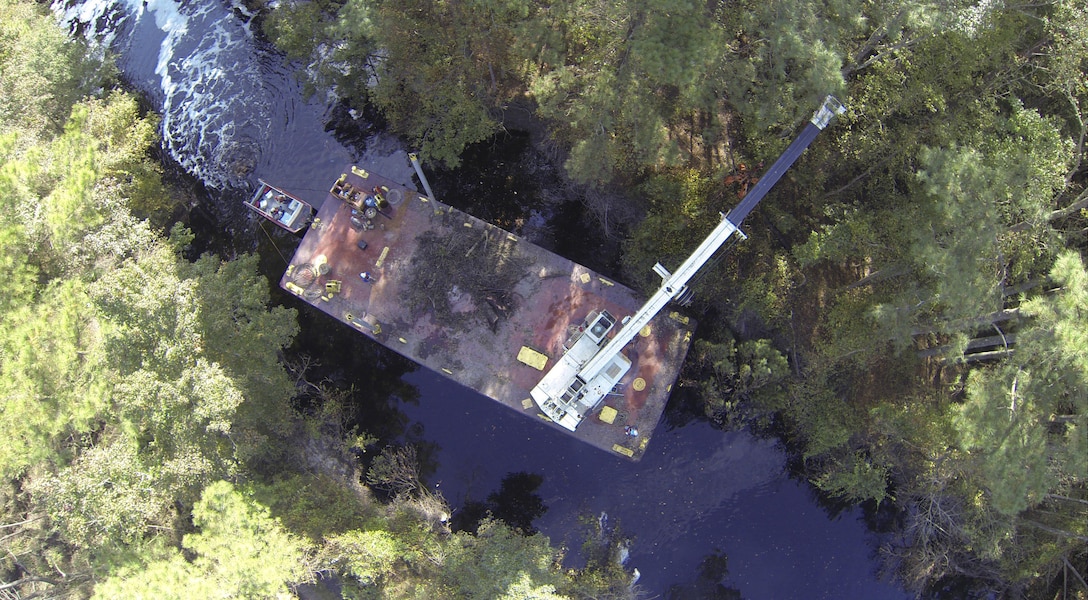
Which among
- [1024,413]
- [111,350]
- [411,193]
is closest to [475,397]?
[411,193]

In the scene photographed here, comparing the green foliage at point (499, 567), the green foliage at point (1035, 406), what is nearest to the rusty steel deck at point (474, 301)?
the green foliage at point (499, 567)

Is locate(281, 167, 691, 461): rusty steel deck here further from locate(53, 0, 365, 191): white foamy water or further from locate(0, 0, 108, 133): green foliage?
locate(0, 0, 108, 133): green foliage

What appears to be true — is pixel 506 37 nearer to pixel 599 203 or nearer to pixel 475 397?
pixel 599 203

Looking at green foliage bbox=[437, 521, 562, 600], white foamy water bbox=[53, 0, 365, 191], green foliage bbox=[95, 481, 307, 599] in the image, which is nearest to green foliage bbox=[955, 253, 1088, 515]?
green foliage bbox=[437, 521, 562, 600]

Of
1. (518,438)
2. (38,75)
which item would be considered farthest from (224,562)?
(38,75)

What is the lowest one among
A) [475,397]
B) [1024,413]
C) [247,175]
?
[475,397]
